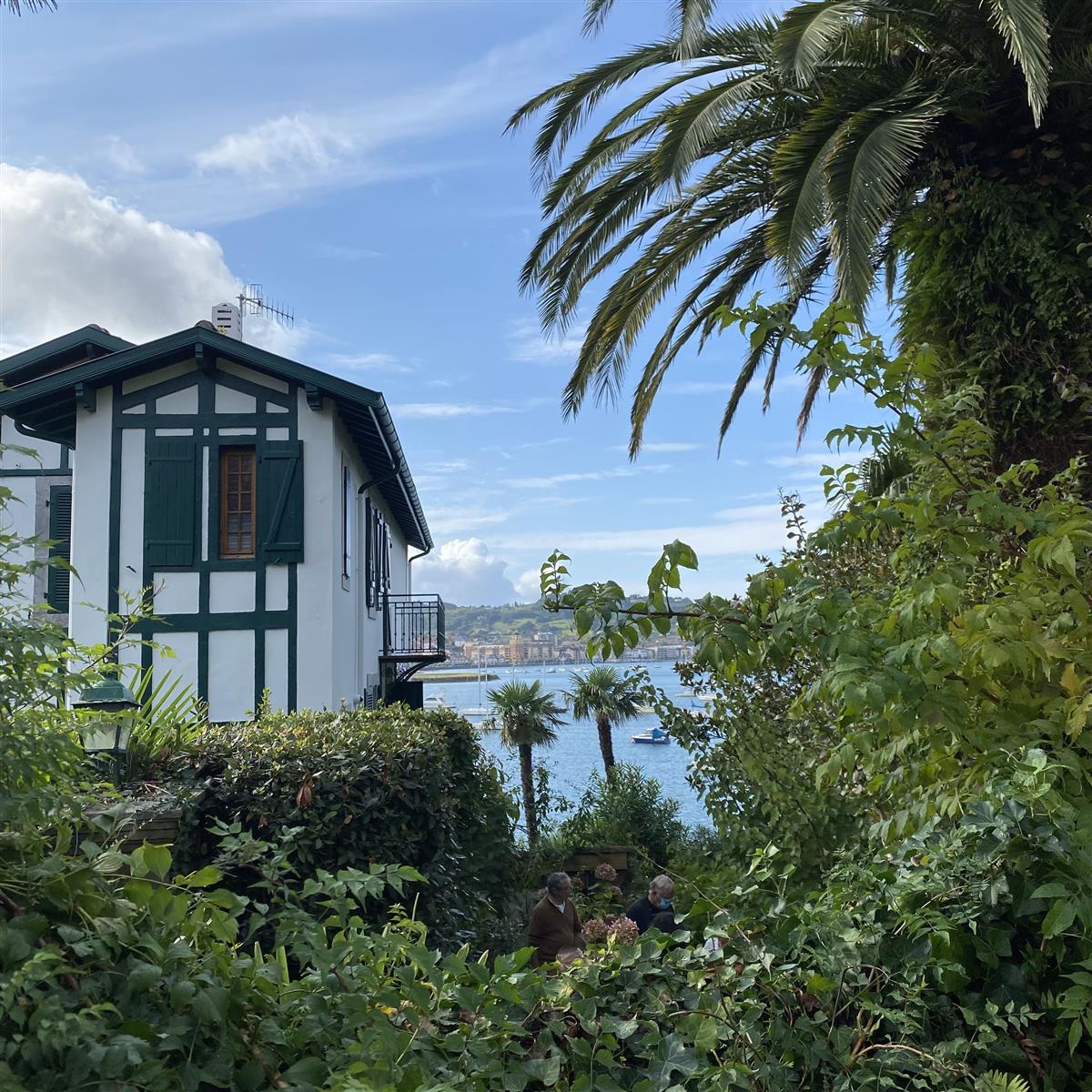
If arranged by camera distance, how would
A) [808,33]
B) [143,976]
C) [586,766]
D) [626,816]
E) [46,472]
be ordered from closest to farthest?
[143,976] → [808,33] → [626,816] → [46,472] → [586,766]

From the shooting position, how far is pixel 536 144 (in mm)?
8906

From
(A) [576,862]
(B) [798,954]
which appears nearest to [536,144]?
(B) [798,954]

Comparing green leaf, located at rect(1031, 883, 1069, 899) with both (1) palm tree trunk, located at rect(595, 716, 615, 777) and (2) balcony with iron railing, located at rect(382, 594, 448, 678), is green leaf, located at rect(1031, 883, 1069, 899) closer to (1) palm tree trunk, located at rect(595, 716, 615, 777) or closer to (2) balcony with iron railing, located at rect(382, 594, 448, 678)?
(2) balcony with iron railing, located at rect(382, 594, 448, 678)

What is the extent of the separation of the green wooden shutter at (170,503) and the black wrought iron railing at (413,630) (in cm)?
620

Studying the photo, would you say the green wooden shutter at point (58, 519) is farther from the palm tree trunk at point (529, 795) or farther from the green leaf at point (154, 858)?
the green leaf at point (154, 858)

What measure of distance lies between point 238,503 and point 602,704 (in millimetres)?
11008

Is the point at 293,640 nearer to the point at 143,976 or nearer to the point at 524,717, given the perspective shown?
the point at 524,717

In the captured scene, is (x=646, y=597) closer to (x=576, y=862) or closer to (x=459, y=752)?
(x=459, y=752)

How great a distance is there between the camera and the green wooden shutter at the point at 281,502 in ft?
43.4

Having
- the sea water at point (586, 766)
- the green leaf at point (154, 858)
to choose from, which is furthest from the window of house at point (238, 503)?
the green leaf at point (154, 858)

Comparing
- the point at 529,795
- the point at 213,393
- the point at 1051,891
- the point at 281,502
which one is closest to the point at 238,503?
the point at 281,502

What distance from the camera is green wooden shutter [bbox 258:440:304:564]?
1323 cm

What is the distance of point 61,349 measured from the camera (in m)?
17.5

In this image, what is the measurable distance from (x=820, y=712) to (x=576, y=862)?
724cm
